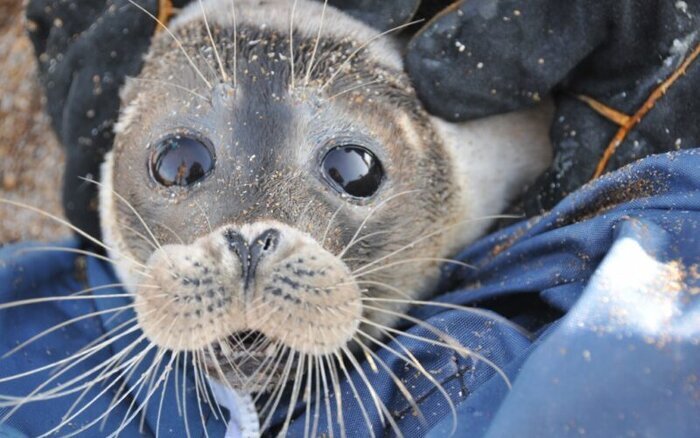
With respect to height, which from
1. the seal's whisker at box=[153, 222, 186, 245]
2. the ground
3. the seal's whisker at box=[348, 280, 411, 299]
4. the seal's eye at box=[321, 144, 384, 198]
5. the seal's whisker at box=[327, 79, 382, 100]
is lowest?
the seal's whisker at box=[348, 280, 411, 299]

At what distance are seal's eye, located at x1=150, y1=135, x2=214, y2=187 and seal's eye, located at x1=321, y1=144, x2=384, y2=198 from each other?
0.31m

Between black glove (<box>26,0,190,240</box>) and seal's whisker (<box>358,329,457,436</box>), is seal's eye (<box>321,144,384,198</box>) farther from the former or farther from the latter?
black glove (<box>26,0,190,240</box>)

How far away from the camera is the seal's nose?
1776 millimetres

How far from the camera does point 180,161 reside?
2123 mm

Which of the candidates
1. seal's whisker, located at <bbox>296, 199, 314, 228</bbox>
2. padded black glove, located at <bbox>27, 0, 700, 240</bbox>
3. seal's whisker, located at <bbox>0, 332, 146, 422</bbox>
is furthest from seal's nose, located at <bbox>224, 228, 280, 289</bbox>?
padded black glove, located at <bbox>27, 0, 700, 240</bbox>

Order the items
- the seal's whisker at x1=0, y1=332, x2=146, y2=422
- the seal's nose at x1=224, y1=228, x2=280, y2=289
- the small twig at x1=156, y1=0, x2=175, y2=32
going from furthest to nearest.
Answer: the small twig at x1=156, y1=0, x2=175, y2=32 < the seal's whisker at x1=0, y1=332, x2=146, y2=422 < the seal's nose at x1=224, y1=228, x2=280, y2=289

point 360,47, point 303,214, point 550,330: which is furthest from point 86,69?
point 550,330

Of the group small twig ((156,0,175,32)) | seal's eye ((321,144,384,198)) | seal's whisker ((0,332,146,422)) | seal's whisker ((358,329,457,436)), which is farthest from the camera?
small twig ((156,0,175,32))

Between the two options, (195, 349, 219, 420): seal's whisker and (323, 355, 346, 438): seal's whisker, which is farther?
(195, 349, 219, 420): seal's whisker

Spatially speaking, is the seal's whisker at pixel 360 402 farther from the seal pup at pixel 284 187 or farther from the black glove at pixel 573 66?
the black glove at pixel 573 66

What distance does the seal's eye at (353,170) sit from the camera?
2.11 meters

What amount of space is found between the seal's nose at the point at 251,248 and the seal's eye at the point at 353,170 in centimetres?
33

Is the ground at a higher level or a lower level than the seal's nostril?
higher

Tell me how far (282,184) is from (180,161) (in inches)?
12.4
